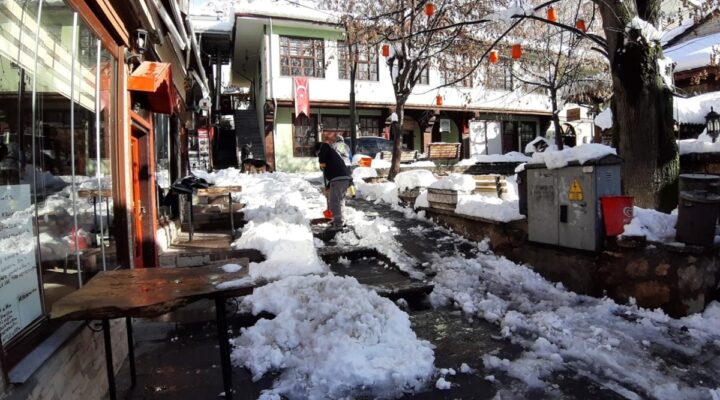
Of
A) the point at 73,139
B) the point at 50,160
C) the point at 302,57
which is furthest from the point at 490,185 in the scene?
the point at 302,57

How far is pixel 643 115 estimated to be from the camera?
681 centimetres

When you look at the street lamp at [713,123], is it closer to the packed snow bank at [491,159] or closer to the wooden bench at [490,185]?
the wooden bench at [490,185]

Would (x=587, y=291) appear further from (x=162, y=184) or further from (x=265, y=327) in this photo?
(x=162, y=184)

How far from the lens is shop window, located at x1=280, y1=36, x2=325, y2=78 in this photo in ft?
69.4

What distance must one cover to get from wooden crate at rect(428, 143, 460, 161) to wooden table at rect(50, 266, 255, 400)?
17111 mm

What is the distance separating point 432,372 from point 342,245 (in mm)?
4205

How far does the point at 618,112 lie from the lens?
7.14 metres

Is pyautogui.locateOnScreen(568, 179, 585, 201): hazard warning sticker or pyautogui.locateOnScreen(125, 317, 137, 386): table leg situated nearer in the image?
pyautogui.locateOnScreen(125, 317, 137, 386): table leg

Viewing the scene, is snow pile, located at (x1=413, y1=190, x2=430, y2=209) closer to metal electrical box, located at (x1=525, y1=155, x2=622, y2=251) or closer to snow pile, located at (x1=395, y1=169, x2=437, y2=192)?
snow pile, located at (x1=395, y1=169, x2=437, y2=192)

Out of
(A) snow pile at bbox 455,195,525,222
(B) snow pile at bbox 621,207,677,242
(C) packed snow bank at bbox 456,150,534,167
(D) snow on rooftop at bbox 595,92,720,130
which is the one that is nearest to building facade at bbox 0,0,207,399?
(A) snow pile at bbox 455,195,525,222

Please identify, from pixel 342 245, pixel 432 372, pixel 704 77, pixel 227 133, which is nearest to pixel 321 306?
pixel 432 372

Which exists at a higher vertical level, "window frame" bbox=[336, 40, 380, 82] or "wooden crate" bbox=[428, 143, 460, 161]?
"window frame" bbox=[336, 40, 380, 82]

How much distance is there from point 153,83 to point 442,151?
15558 millimetres

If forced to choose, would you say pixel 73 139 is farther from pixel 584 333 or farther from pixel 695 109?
A: pixel 695 109
